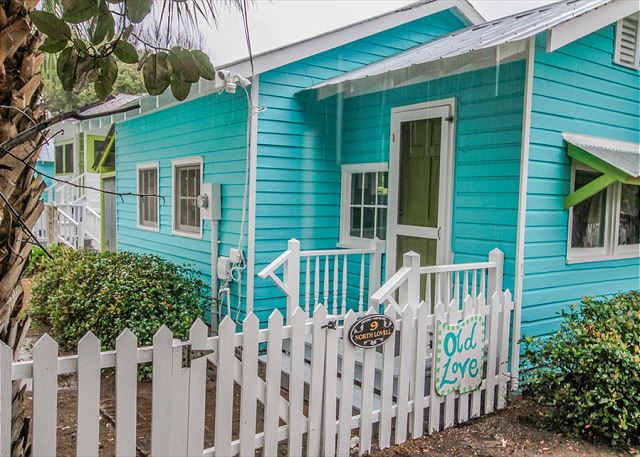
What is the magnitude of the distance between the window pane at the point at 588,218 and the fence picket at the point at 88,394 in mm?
4148

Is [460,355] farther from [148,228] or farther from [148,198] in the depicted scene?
[148,198]

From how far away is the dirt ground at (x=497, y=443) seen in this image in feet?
11.4

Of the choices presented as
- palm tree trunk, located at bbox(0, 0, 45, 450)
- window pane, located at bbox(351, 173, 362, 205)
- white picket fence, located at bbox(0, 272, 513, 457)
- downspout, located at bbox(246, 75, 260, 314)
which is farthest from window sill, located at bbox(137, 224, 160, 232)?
palm tree trunk, located at bbox(0, 0, 45, 450)

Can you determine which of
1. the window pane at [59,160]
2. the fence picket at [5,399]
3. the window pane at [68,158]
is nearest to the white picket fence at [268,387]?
the fence picket at [5,399]

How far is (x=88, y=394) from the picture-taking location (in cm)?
234

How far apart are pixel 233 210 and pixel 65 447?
3114 millimetres

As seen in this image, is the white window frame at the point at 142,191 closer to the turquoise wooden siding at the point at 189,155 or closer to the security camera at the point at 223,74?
the turquoise wooden siding at the point at 189,155

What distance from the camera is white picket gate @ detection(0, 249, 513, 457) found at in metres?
2.31

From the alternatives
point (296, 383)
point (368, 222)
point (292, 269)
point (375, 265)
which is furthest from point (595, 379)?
point (368, 222)

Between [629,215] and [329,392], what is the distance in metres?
3.96

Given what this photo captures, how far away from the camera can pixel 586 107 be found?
4.70m

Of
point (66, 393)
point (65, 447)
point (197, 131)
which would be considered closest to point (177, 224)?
point (197, 131)

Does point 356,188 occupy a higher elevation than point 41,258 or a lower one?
higher

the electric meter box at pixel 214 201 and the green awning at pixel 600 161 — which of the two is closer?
the green awning at pixel 600 161
